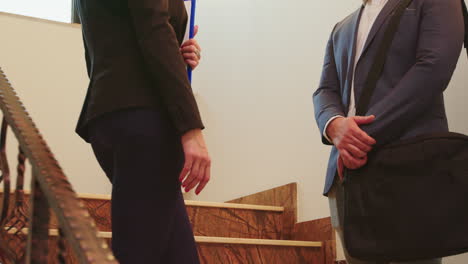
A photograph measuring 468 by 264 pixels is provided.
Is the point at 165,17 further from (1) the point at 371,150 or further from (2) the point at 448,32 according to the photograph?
(2) the point at 448,32

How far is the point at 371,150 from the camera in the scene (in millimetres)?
1439

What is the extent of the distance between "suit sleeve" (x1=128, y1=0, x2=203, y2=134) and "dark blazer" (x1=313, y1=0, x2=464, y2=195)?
1.97 ft

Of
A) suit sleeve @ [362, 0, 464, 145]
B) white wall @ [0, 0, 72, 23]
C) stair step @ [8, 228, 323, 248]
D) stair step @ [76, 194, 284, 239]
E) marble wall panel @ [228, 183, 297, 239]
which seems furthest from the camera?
white wall @ [0, 0, 72, 23]

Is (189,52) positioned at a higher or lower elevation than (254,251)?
higher

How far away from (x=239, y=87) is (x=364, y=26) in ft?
7.36

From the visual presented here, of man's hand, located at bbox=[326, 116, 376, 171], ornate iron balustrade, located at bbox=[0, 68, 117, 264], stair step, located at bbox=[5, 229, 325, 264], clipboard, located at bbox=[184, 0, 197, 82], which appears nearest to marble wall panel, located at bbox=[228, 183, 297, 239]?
stair step, located at bbox=[5, 229, 325, 264]

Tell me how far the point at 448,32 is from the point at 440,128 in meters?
0.25

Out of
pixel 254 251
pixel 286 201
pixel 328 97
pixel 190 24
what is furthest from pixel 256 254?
pixel 190 24

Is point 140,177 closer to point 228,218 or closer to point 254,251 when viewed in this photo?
point 254,251

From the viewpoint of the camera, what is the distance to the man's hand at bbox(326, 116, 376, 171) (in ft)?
4.67

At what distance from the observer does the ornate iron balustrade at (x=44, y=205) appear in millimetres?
662

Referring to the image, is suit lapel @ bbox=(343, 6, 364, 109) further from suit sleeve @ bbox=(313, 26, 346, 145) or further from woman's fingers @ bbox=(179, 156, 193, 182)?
woman's fingers @ bbox=(179, 156, 193, 182)

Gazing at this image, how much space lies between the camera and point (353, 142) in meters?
1.44

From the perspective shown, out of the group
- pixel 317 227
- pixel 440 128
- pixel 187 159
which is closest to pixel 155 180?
pixel 187 159
